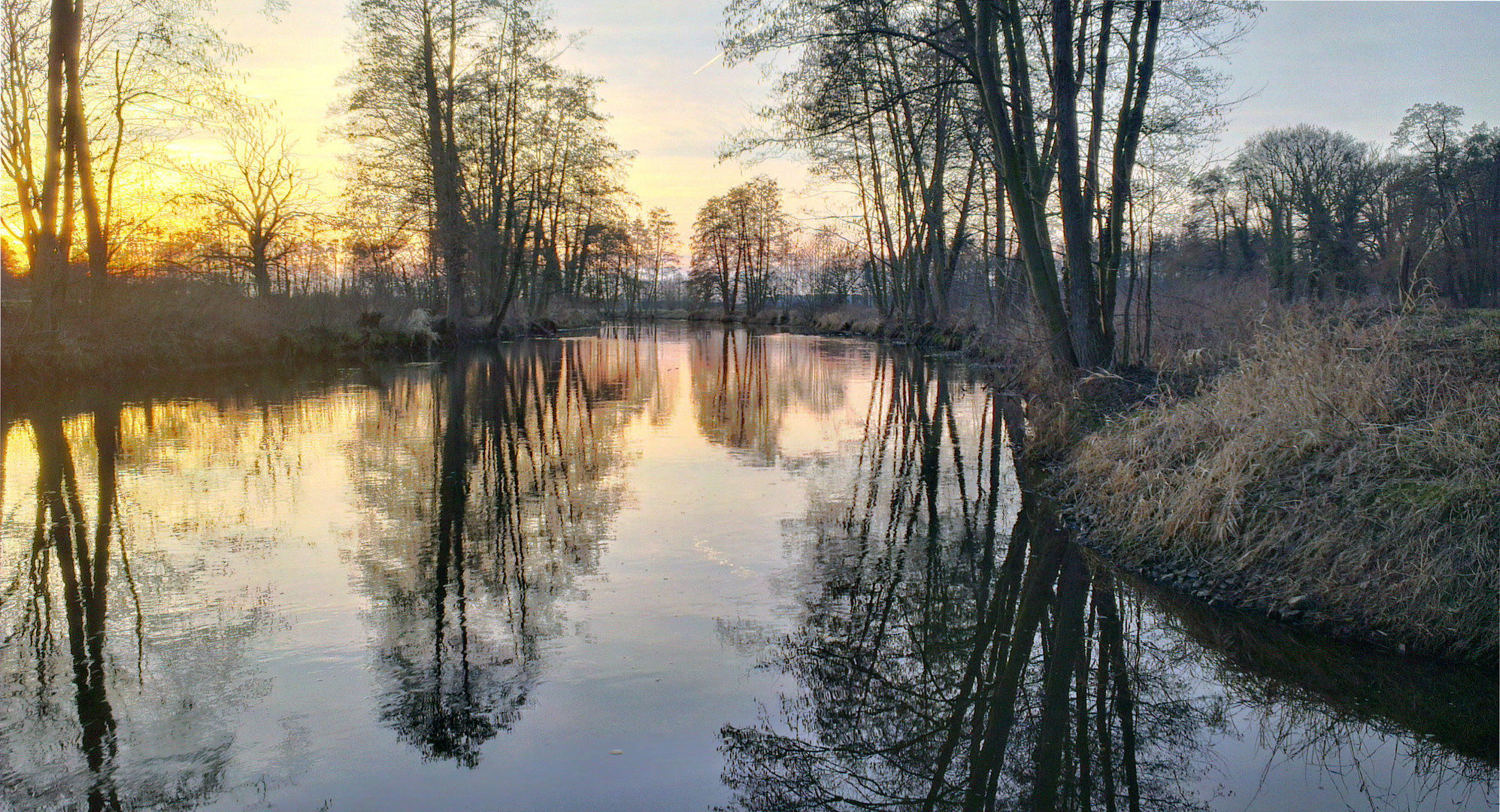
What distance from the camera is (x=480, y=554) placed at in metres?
6.42

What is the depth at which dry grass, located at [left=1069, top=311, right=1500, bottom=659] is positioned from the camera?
4.82 m

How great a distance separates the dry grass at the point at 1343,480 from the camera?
482 cm

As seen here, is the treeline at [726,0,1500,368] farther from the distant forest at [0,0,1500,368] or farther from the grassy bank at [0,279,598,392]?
the grassy bank at [0,279,598,392]

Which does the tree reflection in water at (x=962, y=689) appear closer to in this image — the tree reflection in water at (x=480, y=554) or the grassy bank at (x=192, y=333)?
the tree reflection in water at (x=480, y=554)

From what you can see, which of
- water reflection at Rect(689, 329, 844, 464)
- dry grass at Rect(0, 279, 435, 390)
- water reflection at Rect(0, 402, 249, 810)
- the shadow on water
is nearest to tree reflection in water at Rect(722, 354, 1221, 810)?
the shadow on water

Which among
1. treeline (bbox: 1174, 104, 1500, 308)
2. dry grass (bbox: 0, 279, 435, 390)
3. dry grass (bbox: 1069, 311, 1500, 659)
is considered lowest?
dry grass (bbox: 1069, 311, 1500, 659)

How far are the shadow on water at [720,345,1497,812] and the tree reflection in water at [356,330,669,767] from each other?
4.26 feet

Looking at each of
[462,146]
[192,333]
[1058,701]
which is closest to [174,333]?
[192,333]

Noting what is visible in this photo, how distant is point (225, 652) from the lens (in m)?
4.64

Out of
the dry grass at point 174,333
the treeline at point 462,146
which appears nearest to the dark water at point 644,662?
the dry grass at point 174,333

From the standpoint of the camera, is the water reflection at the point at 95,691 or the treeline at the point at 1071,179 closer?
the water reflection at the point at 95,691

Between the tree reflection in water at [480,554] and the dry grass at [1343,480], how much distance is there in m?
4.35

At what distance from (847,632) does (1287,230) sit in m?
46.5

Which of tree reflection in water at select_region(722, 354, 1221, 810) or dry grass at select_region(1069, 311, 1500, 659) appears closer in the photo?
tree reflection in water at select_region(722, 354, 1221, 810)
